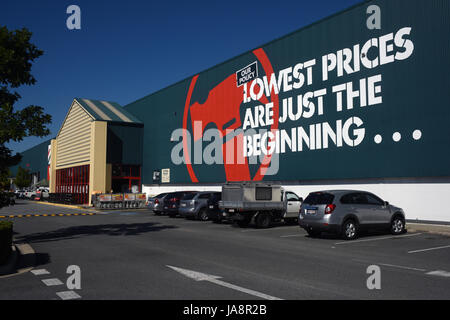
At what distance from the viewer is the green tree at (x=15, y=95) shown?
12.2 metres

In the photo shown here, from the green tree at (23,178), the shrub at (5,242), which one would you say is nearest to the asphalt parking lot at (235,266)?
the shrub at (5,242)

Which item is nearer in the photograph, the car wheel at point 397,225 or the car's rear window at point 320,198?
the car's rear window at point 320,198

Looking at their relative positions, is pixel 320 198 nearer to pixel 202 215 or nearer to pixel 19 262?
pixel 19 262

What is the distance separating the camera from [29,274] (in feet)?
28.1

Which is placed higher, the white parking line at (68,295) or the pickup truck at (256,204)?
the pickup truck at (256,204)

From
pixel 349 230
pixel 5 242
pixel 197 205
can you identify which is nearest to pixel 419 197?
pixel 349 230

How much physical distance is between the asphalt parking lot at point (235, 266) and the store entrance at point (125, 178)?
95.1 ft

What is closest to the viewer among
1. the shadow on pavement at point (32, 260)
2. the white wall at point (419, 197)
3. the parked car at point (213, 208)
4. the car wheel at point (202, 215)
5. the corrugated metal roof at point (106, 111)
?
the shadow on pavement at point (32, 260)

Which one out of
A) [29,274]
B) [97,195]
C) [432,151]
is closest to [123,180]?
[97,195]

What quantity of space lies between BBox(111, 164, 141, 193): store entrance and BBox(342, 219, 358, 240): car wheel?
110 ft

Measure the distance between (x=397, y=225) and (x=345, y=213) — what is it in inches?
125

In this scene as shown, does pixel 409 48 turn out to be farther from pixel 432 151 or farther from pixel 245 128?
pixel 245 128

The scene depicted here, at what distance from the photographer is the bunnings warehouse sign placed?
19500 millimetres

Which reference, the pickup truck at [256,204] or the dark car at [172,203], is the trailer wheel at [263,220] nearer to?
the pickup truck at [256,204]
